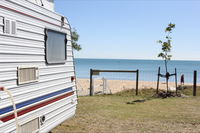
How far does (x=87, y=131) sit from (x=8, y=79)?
9.69ft

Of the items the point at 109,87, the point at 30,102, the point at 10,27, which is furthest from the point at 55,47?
the point at 109,87

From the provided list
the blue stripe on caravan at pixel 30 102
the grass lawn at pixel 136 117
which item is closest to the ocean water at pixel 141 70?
the grass lawn at pixel 136 117

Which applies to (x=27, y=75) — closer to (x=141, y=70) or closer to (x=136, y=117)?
(x=136, y=117)

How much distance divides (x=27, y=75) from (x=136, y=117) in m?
4.21

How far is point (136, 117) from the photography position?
23.5 feet

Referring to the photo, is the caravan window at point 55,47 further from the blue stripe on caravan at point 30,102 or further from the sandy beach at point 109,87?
the sandy beach at point 109,87

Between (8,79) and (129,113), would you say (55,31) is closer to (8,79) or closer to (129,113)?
(8,79)

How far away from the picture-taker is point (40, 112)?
4242 millimetres

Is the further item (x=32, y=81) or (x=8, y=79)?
(x=32, y=81)

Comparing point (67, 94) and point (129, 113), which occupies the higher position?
point (67, 94)

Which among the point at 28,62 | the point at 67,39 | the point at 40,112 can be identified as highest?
the point at 67,39

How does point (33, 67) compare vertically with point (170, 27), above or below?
below

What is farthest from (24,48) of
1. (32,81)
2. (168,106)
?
(168,106)

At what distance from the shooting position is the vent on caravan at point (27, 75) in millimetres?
3670
